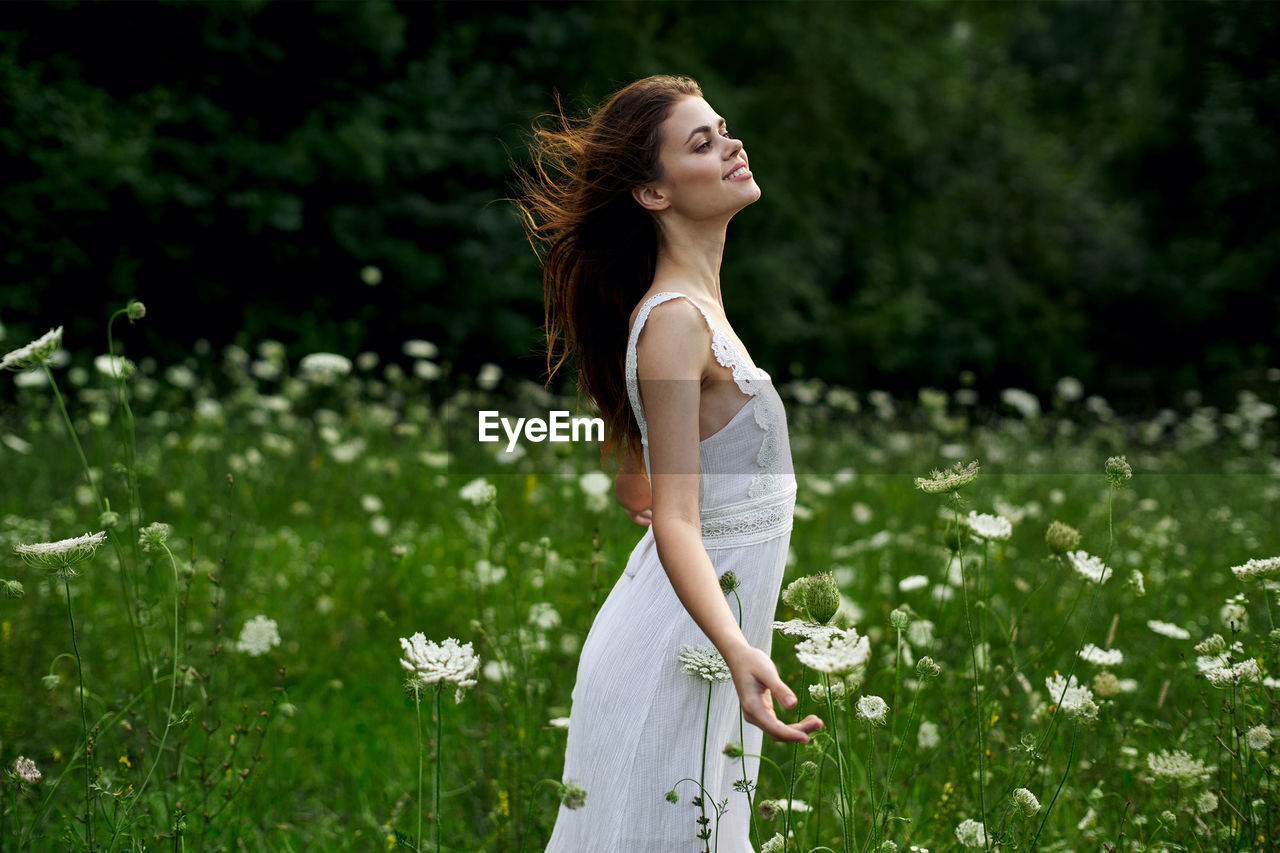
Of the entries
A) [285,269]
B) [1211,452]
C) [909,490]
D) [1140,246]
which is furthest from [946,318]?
[909,490]

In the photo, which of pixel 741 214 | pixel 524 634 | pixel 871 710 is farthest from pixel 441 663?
pixel 741 214

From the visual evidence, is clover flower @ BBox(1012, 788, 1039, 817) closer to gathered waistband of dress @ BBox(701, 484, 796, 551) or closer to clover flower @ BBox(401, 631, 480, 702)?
gathered waistband of dress @ BBox(701, 484, 796, 551)

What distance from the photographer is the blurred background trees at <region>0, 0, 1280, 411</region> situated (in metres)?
9.22

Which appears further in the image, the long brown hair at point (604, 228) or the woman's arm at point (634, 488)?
the woman's arm at point (634, 488)

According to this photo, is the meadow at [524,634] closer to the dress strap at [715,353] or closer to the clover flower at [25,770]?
the clover flower at [25,770]

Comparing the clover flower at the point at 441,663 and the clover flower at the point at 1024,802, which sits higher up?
the clover flower at the point at 441,663

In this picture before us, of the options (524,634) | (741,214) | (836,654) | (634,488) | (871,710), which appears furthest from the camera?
(741,214)

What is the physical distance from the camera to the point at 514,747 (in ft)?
7.64

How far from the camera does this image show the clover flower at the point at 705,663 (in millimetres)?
1487

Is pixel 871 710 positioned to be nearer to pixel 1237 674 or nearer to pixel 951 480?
pixel 951 480

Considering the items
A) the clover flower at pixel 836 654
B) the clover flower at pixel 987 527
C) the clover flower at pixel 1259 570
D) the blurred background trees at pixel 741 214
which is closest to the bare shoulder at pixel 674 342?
the clover flower at pixel 836 654

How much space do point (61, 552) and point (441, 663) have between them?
2.01 feet

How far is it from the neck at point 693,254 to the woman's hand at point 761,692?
0.71 m

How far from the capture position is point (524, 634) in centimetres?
316
